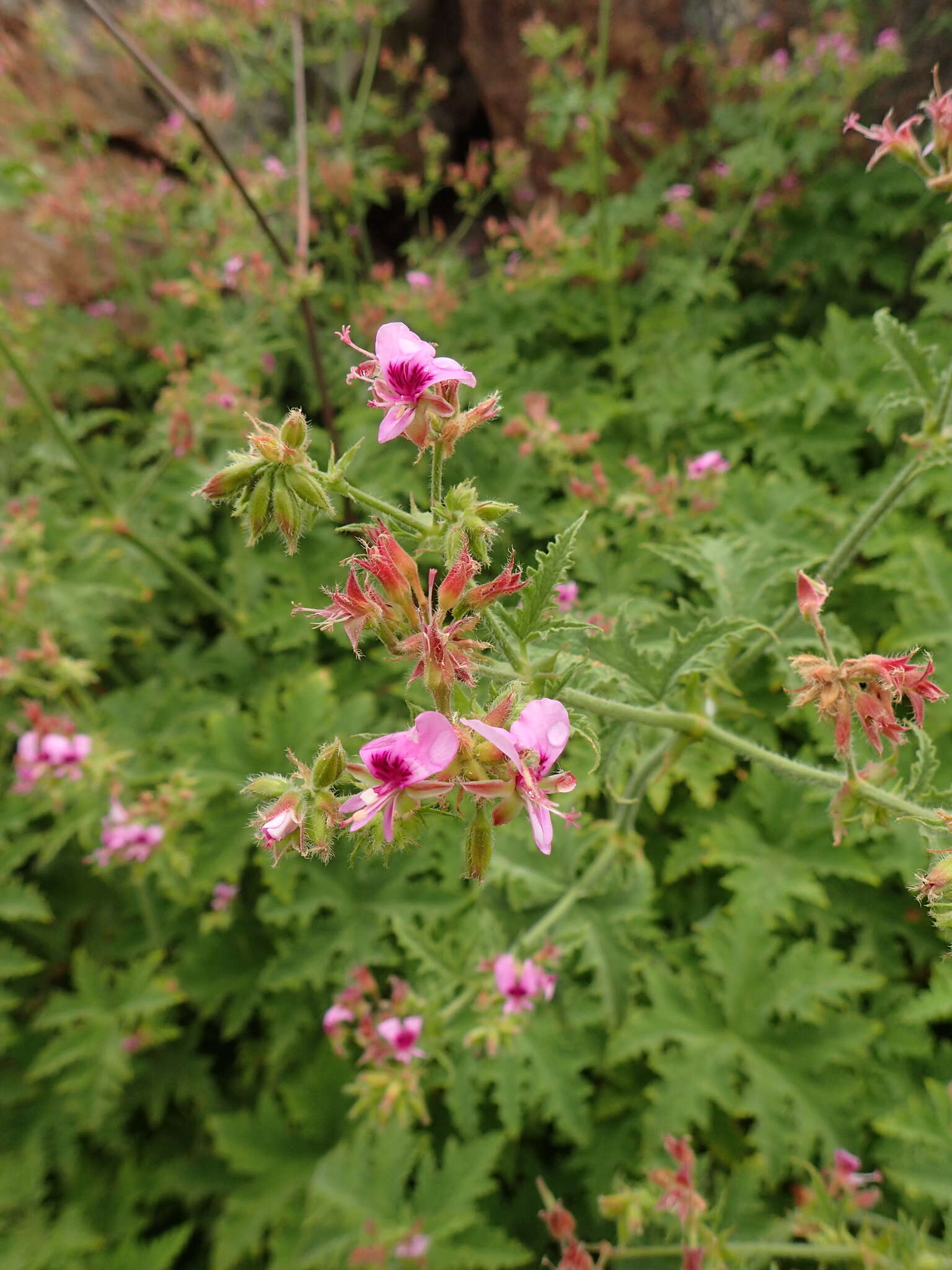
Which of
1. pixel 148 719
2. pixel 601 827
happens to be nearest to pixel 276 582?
pixel 148 719

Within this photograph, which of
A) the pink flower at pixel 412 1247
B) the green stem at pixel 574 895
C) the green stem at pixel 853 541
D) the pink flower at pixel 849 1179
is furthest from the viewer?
the pink flower at pixel 412 1247

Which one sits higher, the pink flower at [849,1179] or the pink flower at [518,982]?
the pink flower at [518,982]

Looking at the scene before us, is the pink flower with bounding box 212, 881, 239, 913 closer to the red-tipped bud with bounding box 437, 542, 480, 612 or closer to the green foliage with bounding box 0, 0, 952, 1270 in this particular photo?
the green foliage with bounding box 0, 0, 952, 1270

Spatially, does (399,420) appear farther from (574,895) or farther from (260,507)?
(574,895)

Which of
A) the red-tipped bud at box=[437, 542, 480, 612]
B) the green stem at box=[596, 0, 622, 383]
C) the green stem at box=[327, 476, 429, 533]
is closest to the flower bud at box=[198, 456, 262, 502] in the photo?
the green stem at box=[327, 476, 429, 533]

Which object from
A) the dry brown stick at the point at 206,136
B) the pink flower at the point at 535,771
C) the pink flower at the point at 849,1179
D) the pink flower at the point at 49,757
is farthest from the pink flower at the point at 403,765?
the dry brown stick at the point at 206,136

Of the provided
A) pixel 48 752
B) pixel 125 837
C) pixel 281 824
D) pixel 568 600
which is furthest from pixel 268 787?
pixel 48 752

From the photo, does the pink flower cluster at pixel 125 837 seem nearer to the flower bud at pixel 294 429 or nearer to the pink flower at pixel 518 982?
the pink flower at pixel 518 982
